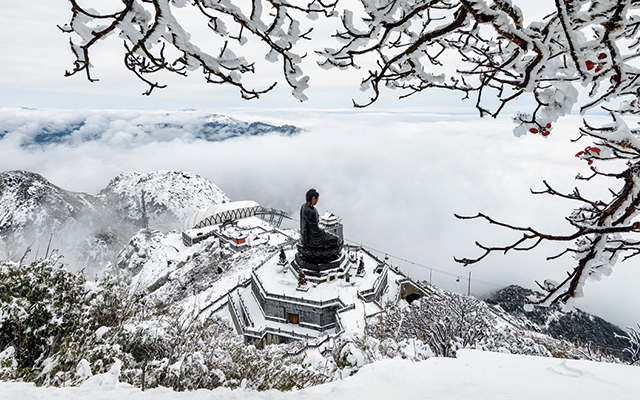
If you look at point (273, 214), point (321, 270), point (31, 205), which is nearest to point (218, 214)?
point (273, 214)

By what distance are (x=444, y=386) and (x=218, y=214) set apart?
56.1 meters

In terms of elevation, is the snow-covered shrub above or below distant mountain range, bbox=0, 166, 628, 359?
above

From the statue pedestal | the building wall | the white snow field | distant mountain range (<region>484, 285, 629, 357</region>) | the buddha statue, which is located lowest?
distant mountain range (<region>484, 285, 629, 357</region>)

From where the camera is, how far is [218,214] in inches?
2194

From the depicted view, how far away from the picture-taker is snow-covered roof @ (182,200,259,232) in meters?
53.5

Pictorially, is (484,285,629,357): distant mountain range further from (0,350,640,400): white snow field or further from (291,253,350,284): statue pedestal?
(0,350,640,400): white snow field

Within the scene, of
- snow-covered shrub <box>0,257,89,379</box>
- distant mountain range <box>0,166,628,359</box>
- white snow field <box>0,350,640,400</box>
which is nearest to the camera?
white snow field <box>0,350,640,400</box>

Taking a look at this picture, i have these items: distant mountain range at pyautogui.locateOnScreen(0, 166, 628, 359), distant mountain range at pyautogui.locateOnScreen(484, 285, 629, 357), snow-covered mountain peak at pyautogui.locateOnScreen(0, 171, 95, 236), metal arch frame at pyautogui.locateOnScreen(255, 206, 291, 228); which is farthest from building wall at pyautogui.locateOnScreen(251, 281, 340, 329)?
snow-covered mountain peak at pyautogui.locateOnScreen(0, 171, 95, 236)

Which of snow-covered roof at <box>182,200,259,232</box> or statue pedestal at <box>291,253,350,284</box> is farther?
snow-covered roof at <box>182,200,259,232</box>

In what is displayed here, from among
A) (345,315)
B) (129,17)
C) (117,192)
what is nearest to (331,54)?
(129,17)

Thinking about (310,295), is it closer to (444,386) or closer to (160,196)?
(444,386)

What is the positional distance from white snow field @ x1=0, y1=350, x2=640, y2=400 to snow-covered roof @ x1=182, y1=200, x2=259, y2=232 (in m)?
52.6

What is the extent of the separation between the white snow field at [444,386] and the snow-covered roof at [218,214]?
5257 centimetres

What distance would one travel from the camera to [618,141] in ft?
6.74
